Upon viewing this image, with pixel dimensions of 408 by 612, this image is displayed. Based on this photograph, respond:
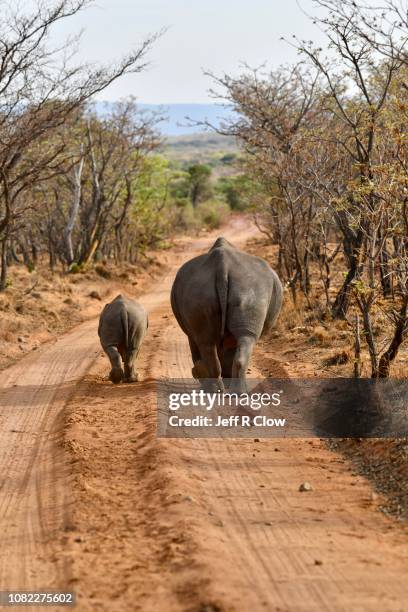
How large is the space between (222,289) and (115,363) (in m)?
2.77

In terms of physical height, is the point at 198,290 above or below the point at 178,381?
above

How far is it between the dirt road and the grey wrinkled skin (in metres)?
1.00

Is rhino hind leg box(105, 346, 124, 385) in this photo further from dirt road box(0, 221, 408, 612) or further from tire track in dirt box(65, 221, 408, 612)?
tire track in dirt box(65, 221, 408, 612)

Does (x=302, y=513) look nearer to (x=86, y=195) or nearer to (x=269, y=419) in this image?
(x=269, y=419)

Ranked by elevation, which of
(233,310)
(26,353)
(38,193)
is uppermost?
(38,193)

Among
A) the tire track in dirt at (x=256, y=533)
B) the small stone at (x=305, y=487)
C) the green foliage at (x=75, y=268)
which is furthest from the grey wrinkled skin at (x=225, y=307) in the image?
the green foliage at (x=75, y=268)

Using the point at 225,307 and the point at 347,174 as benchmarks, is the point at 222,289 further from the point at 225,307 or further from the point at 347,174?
the point at 347,174

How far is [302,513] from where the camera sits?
→ 5973 millimetres

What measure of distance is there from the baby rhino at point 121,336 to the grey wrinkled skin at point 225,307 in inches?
72.6

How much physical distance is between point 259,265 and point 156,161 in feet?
94.3

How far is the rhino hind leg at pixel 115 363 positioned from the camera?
1088 centimetres

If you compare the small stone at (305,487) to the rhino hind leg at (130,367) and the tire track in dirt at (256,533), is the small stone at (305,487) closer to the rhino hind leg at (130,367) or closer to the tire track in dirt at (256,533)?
the tire track in dirt at (256,533)

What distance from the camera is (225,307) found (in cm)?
873

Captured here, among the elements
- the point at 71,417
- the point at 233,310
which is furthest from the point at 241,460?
the point at 71,417
